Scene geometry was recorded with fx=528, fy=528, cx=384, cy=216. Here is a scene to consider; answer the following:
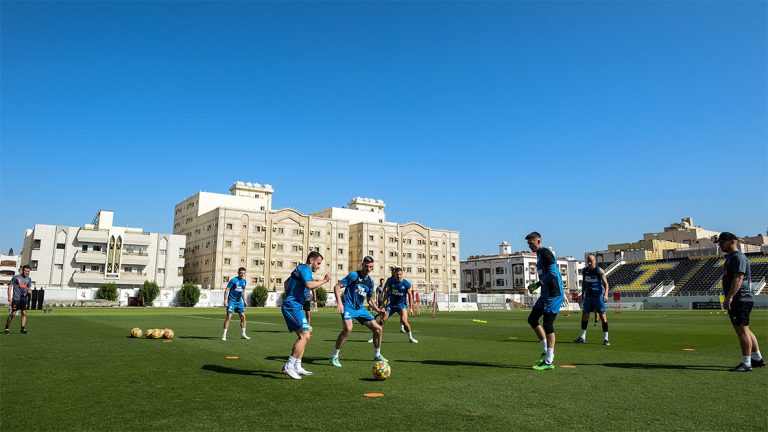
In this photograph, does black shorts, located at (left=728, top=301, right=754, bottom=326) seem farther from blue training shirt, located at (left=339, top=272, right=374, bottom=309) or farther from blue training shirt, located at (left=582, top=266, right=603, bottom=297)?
blue training shirt, located at (left=339, top=272, right=374, bottom=309)

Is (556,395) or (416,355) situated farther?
(416,355)

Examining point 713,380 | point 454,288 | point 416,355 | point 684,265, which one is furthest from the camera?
point 454,288

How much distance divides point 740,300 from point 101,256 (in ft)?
310

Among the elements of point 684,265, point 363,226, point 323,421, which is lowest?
point 323,421

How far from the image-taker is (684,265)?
278ft

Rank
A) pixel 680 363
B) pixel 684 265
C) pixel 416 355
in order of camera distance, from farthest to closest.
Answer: pixel 684 265, pixel 416 355, pixel 680 363

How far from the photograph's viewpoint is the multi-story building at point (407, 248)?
10819cm

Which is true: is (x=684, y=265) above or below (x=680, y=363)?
above

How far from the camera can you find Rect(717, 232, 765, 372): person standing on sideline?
9.09 meters

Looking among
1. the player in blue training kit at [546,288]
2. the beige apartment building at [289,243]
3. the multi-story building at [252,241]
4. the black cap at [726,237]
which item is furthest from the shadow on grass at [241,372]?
the beige apartment building at [289,243]

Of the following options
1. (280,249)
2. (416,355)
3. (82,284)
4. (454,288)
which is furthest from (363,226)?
(416,355)

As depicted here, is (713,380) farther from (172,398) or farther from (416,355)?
(172,398)

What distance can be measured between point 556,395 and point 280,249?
94.9m

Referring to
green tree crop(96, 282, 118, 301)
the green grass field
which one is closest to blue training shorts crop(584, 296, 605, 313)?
the green grass field
